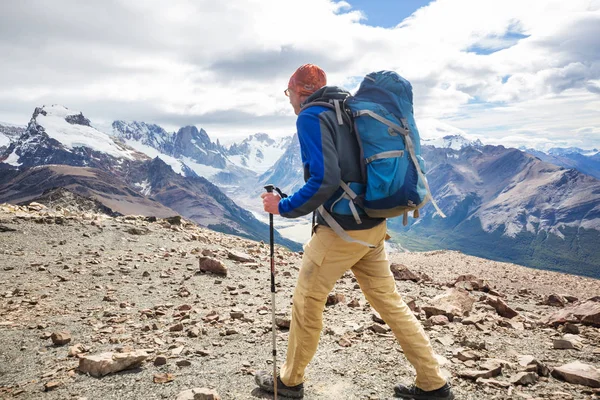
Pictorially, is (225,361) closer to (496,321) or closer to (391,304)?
(391,304)

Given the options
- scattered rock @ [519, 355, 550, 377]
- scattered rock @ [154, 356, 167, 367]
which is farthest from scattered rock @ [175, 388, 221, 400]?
scattered rock @ [519, 355, 550, 377]

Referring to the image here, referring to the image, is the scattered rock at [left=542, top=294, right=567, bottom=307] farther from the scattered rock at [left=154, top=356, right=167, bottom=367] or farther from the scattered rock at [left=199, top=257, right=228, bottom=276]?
the scattered rock at [left=154, top=356, right=167, bottom=367]

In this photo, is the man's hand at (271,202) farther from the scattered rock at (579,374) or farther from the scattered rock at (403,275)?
the scattered rock at (403,275)

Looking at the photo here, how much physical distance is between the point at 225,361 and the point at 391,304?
9.59 feet

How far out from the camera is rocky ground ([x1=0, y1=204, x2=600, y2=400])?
522cm

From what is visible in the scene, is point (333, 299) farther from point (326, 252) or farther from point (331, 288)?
point (326, 252)

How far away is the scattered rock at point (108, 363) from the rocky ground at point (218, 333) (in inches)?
0.6

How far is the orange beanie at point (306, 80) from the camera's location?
4828 mm

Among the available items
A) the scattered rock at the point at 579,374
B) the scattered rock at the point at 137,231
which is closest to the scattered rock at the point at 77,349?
the scattered rock at the point at 579,374

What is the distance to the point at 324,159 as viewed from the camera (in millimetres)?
4172

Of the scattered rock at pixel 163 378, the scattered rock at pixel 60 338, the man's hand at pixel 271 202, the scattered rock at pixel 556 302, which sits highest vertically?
the man's hand at pixel 271 202

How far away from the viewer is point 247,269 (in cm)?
1344

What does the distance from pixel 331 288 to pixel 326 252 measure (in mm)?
466

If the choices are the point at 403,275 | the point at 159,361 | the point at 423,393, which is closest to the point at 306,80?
the point at 423,393
